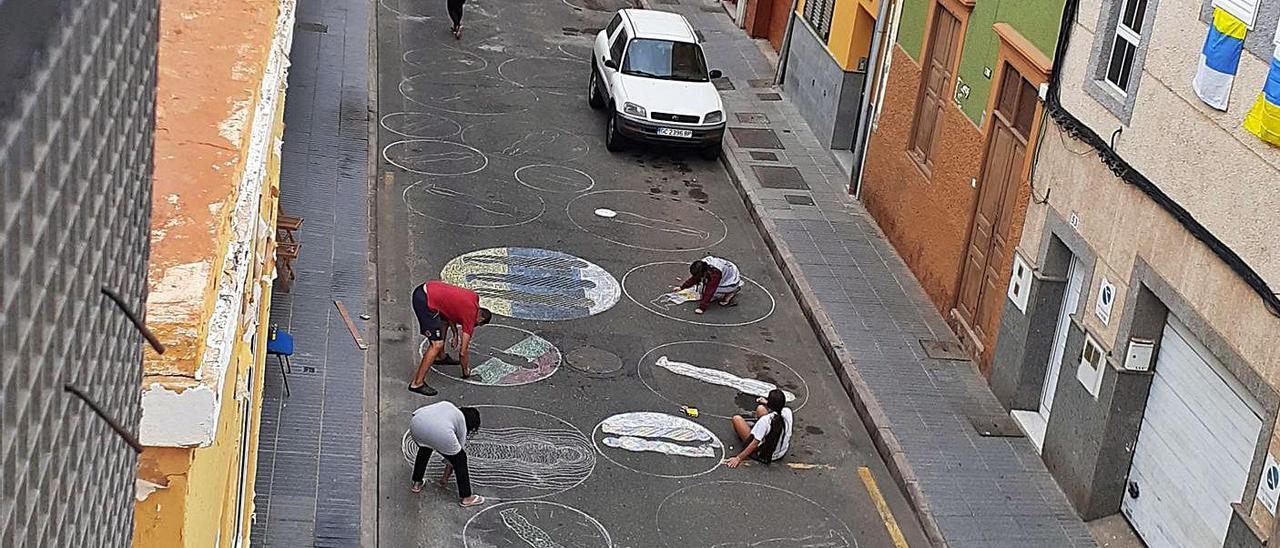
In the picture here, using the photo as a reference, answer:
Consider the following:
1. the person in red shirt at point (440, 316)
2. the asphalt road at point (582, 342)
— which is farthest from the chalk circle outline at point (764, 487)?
the person in red shirt at point (440, 316)

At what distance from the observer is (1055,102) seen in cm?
1450

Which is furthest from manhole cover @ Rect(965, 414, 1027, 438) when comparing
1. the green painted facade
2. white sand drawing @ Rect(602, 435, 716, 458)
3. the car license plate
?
the car license plate

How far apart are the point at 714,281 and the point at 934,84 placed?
387 centimetres

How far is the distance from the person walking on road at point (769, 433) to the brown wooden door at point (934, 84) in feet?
17.3

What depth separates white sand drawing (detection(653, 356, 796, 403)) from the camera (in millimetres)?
15414

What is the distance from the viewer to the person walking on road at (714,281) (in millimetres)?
16688

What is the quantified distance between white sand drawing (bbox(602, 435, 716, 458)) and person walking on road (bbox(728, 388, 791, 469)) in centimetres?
30

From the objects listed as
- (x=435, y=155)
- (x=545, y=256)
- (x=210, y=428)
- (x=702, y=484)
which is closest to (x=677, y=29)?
(x=435, y=155)

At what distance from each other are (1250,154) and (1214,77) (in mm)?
711

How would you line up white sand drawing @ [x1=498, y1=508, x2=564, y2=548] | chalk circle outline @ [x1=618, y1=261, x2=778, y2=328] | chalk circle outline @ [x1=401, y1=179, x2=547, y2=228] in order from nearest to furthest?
white sand drawing @ [x1=498, y1=508, x2=564, y2=548] < chalk circle outline @ [x1=618, y1=261, x2=778, y2=328] < chalk circle outline @ [x1=401, y1=179, x2=547, y2=228]

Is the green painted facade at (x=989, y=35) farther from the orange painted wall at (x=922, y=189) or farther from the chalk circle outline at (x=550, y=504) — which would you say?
the chalk circle outline at (x=550, y=504)

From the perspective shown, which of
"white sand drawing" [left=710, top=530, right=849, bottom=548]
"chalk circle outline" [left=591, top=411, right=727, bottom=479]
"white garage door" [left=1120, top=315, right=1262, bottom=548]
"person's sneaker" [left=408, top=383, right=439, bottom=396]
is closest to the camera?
"white garage door" [left=1120, top=315, right=1262, bottom=548]

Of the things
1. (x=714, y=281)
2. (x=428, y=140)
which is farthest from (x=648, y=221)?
(x=428, y=140)

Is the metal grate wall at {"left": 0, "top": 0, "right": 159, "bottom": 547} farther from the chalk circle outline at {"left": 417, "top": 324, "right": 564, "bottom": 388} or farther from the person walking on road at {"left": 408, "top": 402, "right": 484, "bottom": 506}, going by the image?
the chalk circle outline at {"left": 417, "top": 324, "right": 564, "bottom": 388}
